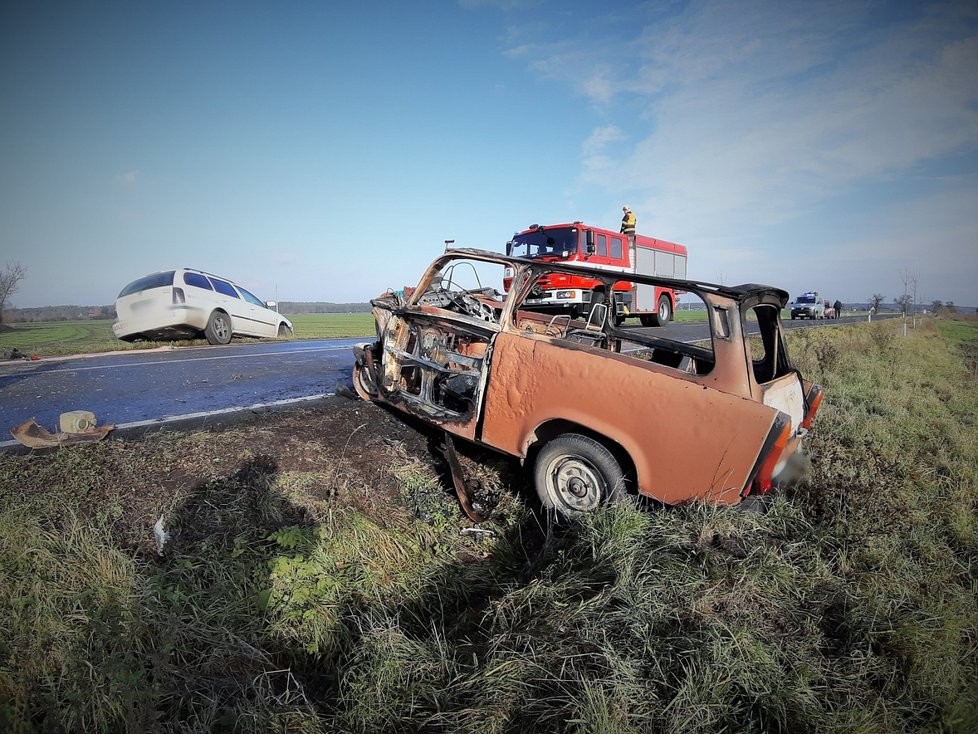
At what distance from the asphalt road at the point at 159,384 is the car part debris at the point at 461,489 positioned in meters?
2.24

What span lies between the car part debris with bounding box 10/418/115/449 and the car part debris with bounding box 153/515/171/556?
126 centimetres

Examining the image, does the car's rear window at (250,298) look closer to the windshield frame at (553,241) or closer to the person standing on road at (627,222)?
the windshield frame at (553,241)

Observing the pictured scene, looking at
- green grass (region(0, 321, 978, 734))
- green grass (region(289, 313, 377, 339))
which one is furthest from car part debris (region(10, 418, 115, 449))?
green grass (region(289, 313, 377, 339))

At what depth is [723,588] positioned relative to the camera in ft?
7.81

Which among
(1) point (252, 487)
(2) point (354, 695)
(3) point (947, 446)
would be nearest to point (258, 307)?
(1) point (252, 487)

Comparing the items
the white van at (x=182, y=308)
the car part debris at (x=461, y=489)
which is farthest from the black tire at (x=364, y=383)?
the white van at (x=182, y=308)

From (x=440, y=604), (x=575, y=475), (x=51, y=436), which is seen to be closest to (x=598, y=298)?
(x=575, y=475)

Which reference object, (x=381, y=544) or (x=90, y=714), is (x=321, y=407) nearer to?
(x=381, y=544)

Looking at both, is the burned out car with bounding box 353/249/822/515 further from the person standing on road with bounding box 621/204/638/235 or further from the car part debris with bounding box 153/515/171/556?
the person standing on road with bounding box 621/204/638/235

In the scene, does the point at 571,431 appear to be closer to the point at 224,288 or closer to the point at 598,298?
the point at 598,298

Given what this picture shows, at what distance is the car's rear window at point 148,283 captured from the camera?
8.78 metres

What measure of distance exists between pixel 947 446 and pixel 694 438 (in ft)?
13.9

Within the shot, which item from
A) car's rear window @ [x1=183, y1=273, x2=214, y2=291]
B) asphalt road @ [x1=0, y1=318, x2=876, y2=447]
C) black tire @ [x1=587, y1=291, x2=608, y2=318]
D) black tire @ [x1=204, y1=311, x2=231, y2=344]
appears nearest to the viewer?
asphalt road @ [x1=0, y1=318, x2=876, y2=447]

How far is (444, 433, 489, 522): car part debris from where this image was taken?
362 cm
